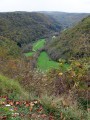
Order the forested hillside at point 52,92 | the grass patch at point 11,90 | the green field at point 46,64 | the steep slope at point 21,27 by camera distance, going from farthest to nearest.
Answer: the steep slope at point 21,27 < the green field at point 46,64 < the grass patch at point 11,90 < the forested hillside at point 52,92

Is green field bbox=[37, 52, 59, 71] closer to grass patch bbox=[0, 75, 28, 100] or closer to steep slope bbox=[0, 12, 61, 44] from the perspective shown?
grass patch bbox=[0, 75, 28, 100]

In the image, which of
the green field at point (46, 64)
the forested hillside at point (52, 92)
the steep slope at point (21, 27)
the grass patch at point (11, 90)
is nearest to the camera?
the forested hillside at point (52, 92)

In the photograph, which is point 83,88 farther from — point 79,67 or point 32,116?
point 32,116

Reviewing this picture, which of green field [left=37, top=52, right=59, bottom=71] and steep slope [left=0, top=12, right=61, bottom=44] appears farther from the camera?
steep slope [left=0, top=12, right=61, bottom=44]

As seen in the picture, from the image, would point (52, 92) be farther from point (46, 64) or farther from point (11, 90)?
point (46, 64)

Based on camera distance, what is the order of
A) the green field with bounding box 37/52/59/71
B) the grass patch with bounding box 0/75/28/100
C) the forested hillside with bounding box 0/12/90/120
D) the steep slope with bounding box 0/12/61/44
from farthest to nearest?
the steep slope with bounding box 0/12/61/44 < the green field with bounding box 37/52/59/71 < the grass patch with bounding box 0/75/28/100 < the forested hillside with bounding box 0/12/90/120

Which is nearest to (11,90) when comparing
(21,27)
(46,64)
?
(46,64)

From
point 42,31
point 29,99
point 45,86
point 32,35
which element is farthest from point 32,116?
point 42,31

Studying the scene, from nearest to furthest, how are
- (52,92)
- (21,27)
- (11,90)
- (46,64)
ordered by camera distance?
(11,90)
(52,92)
(46,64)
(21,27)

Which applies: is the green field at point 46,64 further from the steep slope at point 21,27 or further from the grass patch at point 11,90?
the steep slope at point 21,27

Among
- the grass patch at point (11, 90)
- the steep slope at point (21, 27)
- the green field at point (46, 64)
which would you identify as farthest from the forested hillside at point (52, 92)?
the steep slope at point (21, 27)

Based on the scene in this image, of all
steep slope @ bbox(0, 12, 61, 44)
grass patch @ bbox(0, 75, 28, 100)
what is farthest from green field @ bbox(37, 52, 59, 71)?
steep slope @ bbox(0, 12, 61, 44)
